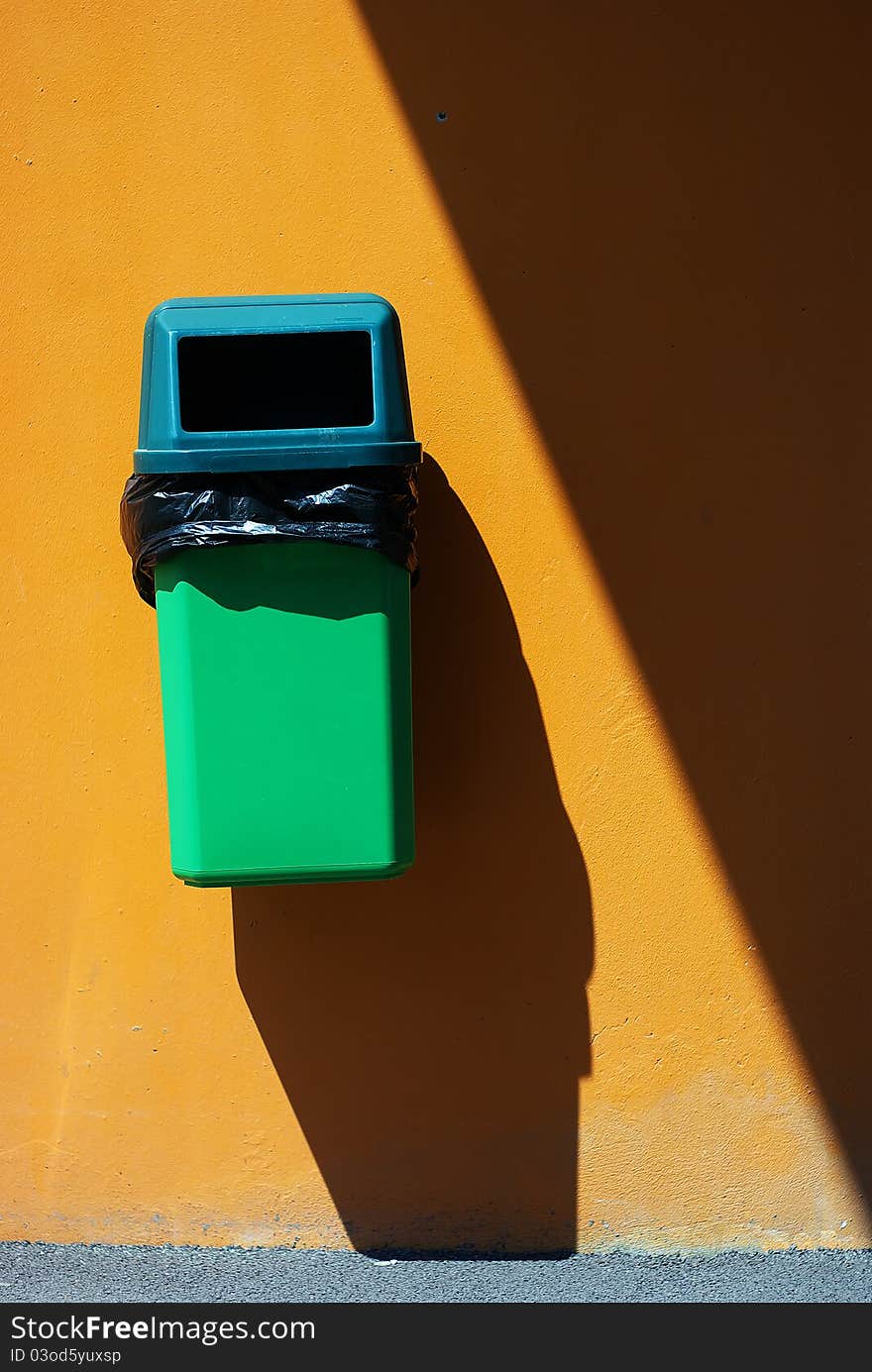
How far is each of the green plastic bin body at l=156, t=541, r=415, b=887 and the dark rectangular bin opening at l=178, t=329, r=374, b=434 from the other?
35 centimetres

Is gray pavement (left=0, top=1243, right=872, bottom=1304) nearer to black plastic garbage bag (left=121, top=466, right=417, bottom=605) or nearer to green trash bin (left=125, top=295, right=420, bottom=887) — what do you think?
green trash bin (left=125, top=295, right=420, bottom=887)

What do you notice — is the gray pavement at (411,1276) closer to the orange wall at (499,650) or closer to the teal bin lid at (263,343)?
the orange wall at (499,650)

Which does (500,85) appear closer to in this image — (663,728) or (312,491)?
(312,491)

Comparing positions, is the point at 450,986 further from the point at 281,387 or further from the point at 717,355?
the point at 717,355

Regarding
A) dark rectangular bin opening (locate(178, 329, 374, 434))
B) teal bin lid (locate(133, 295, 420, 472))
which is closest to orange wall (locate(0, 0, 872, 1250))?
dark rectangular bin opening (locate(178, 329, 374, 434))

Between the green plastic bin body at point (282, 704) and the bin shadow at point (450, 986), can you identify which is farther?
the bin shadow at point (450, 986)

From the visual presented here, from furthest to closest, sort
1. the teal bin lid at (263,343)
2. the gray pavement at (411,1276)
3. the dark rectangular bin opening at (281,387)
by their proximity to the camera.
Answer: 1. the gray pavement at (411,1276)
2. the dark rectangular bin opening at (281,387)
3. the teal bin lid at (263,343)

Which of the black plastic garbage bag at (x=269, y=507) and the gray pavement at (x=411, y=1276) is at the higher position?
the black plastic garbage bag at (x=269, y=507)

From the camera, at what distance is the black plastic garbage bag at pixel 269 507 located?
79.7 inches

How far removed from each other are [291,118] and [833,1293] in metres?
2.61

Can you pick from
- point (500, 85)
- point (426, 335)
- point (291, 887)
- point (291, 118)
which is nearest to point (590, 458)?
point (426, 335)

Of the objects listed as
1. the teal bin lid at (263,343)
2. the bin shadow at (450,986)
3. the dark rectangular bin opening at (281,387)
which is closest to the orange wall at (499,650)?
the bin shadow at (450,986)

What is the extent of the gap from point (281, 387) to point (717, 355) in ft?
2.89

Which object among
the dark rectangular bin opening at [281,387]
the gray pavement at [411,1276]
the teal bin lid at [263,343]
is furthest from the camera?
the gray pavement at [411,1276]
